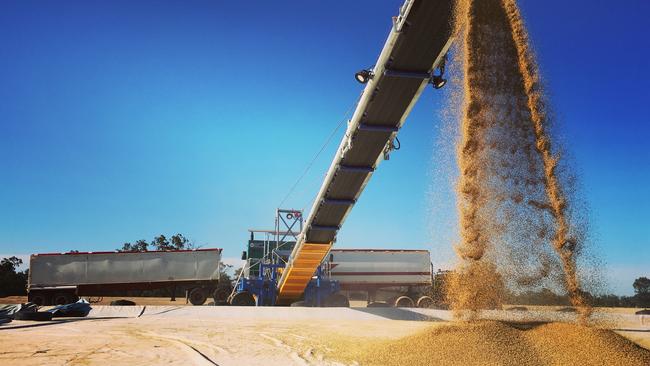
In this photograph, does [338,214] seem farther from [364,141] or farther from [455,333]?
[455,333]

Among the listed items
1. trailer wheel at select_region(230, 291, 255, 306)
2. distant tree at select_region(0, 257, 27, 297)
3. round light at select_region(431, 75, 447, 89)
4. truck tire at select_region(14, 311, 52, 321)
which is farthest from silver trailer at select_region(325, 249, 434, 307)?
distant tree at select_region(0, 257, 27, 297)

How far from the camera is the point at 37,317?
40.1ft

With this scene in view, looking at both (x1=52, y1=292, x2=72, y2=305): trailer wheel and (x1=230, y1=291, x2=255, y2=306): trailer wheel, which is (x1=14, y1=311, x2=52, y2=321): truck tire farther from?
(x1=52, y1=292, x2=72, y2=305): trailer wheel

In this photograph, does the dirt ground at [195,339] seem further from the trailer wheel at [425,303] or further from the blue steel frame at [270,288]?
the trailer wheel at [425,303]

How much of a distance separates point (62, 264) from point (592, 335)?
73.3 feet

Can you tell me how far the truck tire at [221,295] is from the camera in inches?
771

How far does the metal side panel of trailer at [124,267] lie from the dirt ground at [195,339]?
6748mm

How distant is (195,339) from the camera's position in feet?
29.8

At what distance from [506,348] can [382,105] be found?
616cm

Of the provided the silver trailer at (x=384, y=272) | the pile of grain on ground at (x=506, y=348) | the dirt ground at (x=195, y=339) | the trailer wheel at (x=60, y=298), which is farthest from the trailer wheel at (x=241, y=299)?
the pile of grain on ground at (x=506, y=348)

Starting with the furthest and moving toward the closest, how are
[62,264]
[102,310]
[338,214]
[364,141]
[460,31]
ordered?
[62,264]
[102,310]
[338,214]
[364,141]
[460,31]

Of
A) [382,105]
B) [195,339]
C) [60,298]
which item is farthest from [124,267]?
[382,105]

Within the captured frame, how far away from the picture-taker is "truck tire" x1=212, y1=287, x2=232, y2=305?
64.2 feet

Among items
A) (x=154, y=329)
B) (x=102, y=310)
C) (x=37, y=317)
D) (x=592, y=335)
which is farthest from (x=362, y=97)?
(x=102, y=310)
